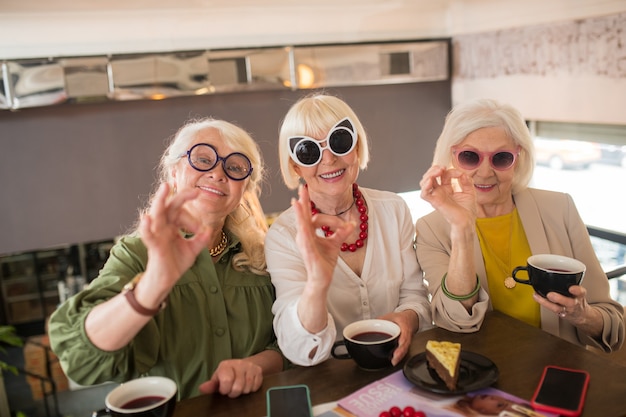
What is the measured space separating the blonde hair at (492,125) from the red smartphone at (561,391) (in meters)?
0.92

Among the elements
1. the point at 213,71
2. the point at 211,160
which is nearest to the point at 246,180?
the point at 211,160

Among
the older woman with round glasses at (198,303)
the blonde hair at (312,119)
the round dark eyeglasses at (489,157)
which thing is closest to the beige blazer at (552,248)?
the round dark eyeglasses at (489,157)

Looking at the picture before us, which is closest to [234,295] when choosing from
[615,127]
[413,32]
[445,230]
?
[445,230]

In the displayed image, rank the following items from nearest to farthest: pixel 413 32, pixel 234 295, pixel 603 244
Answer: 1. pixel 234 295
2. pixel 603 244
3. pixel 413 32

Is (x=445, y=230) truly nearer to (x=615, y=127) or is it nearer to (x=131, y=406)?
(x=131, y=406)

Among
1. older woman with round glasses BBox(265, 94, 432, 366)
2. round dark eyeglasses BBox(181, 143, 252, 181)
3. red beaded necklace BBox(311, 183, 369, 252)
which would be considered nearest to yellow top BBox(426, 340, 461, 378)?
older woman with round glasses BBox(265, 94, 432, 366)

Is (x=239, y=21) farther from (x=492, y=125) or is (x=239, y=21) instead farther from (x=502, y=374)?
(x=502, y=374)

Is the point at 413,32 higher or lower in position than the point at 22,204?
higher

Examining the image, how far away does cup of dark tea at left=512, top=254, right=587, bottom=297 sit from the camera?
Result: 4.85ft

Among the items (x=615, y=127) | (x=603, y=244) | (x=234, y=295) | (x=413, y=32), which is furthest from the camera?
(x=413, y=32)

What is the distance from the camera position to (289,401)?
1249mm

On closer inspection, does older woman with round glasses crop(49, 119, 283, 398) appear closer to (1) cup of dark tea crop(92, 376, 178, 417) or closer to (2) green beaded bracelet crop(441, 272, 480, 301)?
(1) cup of dark tea crop(92, 376, 178, 417)

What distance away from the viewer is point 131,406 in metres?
1.18

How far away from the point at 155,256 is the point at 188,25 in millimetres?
2360
